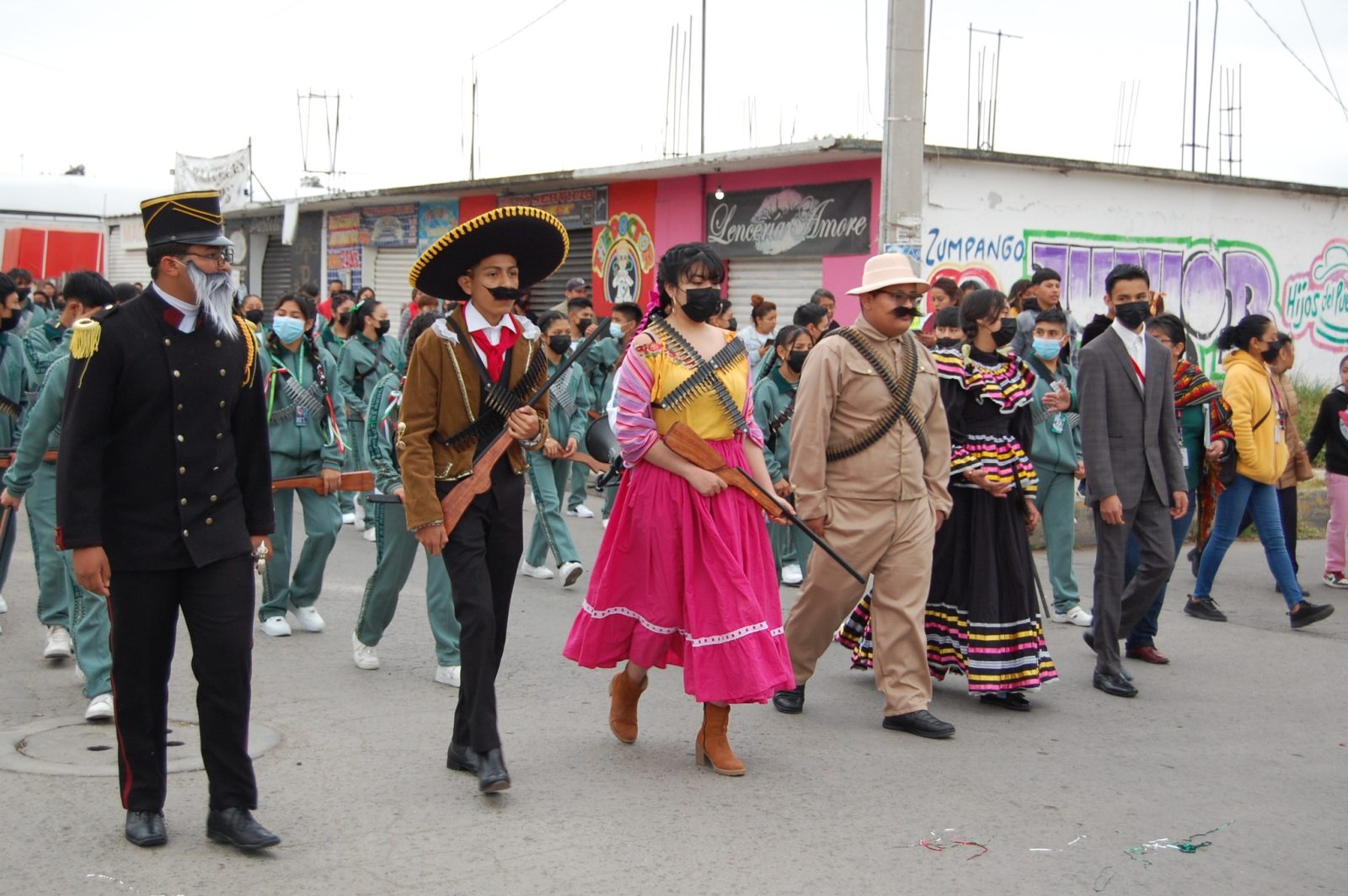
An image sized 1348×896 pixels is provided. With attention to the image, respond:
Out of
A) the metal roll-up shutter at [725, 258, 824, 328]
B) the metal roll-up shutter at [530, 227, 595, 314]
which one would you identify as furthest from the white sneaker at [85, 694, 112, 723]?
the metal roll-up shutter at [530, 227, 595, 314]

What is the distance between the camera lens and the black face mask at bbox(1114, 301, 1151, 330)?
280 inches

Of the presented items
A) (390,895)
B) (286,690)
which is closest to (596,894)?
(390,895)

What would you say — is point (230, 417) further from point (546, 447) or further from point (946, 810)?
point (546, 447)

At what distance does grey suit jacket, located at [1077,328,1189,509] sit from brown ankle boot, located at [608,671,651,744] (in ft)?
8.44

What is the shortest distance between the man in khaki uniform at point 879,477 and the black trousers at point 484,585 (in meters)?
1.46

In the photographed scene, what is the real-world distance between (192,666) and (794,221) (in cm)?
1465

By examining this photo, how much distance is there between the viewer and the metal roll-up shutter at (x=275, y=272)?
31859 millimetres

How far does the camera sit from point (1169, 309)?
63.9 feet

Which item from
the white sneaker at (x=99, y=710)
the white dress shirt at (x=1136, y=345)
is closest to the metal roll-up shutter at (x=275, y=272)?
the white sneaker at (x=99, y=710)

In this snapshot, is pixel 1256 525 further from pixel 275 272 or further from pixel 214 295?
pixel 275 272

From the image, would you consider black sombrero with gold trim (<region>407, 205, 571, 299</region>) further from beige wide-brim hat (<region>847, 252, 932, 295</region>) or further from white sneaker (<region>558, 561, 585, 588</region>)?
white sneaker (<region>558, 561, 585, 588</region>)

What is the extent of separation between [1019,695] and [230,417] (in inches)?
157

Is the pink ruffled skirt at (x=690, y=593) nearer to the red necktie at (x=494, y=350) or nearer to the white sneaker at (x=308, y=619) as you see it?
the red necktie at (x=494, y=350)

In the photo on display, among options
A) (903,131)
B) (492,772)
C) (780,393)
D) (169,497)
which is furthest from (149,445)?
(903,131)
